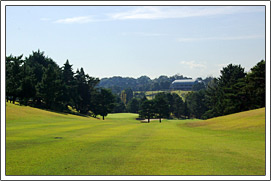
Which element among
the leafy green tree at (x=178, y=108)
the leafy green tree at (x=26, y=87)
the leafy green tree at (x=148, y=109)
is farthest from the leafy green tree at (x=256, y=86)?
the leafy green tree at (x=178, y=108)

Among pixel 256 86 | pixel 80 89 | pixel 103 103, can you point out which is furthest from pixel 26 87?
pixel 256 86

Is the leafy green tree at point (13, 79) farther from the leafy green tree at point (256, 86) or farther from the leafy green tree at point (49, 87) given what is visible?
the leafy green tree at point (256, 86)

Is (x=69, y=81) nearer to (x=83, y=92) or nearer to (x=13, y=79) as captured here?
(x=83, y=92)

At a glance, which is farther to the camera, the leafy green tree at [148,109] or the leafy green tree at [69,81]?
the leafy green tree at [148,109]

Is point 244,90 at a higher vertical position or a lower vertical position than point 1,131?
higher

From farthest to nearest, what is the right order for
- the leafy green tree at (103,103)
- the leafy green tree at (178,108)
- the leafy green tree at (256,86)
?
the leafy green tree at (178,108) < the leafy green tree at (103,103) < the leafy green tree at (256,86)

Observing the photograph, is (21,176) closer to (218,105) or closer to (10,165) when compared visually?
(10,165)

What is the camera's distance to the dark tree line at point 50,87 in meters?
→ 95.6

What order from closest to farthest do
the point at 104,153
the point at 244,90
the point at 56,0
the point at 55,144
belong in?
the point at 56,0
the point at 104,153
the point at 55,144
the point at 244,90

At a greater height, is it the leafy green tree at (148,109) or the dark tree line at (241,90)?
the dark tree line at (241,90)

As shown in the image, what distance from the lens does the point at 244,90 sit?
90.2 meters

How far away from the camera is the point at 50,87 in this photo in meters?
109

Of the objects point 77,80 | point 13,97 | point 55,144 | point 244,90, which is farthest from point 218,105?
point 55,144

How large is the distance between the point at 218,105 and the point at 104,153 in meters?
106
